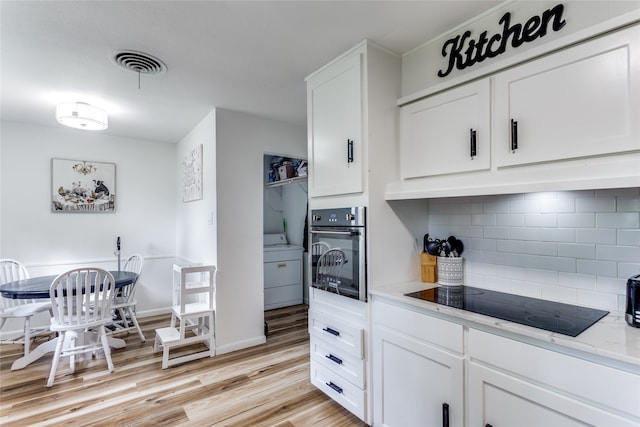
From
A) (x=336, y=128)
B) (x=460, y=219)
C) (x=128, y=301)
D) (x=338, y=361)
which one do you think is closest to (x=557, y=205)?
(x=460, y=219)

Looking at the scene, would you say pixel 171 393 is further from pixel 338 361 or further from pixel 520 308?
pixel 520 308

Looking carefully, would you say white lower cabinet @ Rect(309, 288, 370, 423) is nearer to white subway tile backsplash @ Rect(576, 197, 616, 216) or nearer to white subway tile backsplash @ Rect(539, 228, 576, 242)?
white subway tile backsplash @ Rect(539, 228, 576, 242)

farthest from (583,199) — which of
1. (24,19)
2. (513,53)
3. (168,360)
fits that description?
(168,360)

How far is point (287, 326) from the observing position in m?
3.71

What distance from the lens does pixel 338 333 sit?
2.08 m

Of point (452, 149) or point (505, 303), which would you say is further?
point (452, 149)

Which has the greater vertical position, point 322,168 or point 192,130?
point 192,130

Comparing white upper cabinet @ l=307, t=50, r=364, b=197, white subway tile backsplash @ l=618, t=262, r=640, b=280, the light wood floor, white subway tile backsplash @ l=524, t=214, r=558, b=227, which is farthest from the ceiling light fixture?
white subway tile backsplash @ l=618, t=262, r=640, b=280

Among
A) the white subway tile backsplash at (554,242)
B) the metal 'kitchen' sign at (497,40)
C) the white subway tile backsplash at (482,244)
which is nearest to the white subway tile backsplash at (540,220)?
the white subway tile backsplash at (554,242)

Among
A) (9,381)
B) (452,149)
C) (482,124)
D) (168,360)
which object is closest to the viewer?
(482,124)

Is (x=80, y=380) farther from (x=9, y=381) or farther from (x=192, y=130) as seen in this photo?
(x=192, y=130)

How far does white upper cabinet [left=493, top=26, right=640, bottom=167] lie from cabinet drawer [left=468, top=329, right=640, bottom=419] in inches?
31.5

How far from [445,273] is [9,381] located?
3428 mm

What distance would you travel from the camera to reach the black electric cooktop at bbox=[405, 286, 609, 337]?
1238mm
